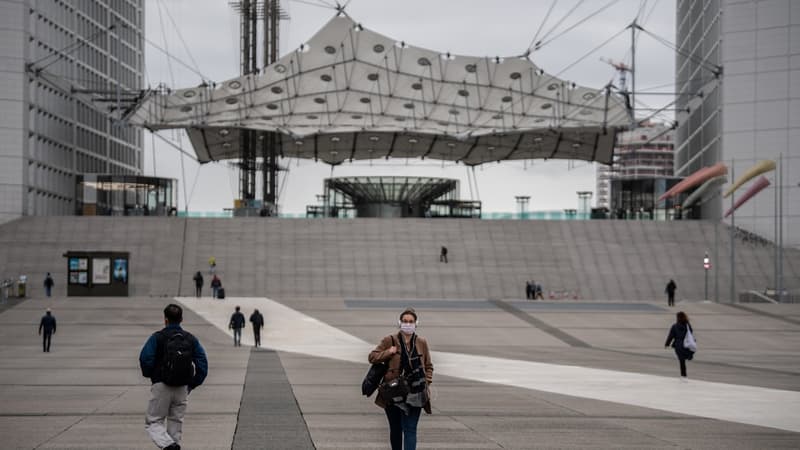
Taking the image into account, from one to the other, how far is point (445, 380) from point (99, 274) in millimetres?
32848

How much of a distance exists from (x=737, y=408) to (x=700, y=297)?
43.4m

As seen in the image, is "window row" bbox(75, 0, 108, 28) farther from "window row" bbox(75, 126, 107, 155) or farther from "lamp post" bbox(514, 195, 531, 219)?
"lamp post" bbox(514, 195, 531, 219)

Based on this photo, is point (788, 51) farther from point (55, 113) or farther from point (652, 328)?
point (55, 113)

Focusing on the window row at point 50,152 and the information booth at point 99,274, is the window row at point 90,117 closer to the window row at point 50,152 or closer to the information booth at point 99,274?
the window row at point 50,152

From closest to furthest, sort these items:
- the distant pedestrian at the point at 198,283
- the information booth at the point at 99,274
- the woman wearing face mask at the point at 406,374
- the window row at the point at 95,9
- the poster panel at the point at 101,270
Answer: the woman wearing face mask at the point at 406,374
the information booth at the point at 99,274
the poster panel at the point at 101,270
the distant pedestrian at the point at 198,283
the window row at the point at 95,9

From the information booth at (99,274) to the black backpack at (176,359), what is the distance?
136ft

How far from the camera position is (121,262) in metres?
Answer: 50.7

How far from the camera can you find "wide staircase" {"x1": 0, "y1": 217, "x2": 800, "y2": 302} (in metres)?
57.6

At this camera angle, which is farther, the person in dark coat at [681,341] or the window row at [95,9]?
the window row at [95,9]

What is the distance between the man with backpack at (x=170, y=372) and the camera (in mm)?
10031

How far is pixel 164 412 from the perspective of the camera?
1014 cm

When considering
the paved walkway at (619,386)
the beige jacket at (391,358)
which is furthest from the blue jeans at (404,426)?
the paved walkway at (619,386)

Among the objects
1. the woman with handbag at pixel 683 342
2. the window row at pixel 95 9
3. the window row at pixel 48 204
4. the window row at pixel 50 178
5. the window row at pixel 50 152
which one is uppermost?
the window row at pixel 95 9

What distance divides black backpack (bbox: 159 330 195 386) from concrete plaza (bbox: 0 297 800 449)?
1.85 metres
